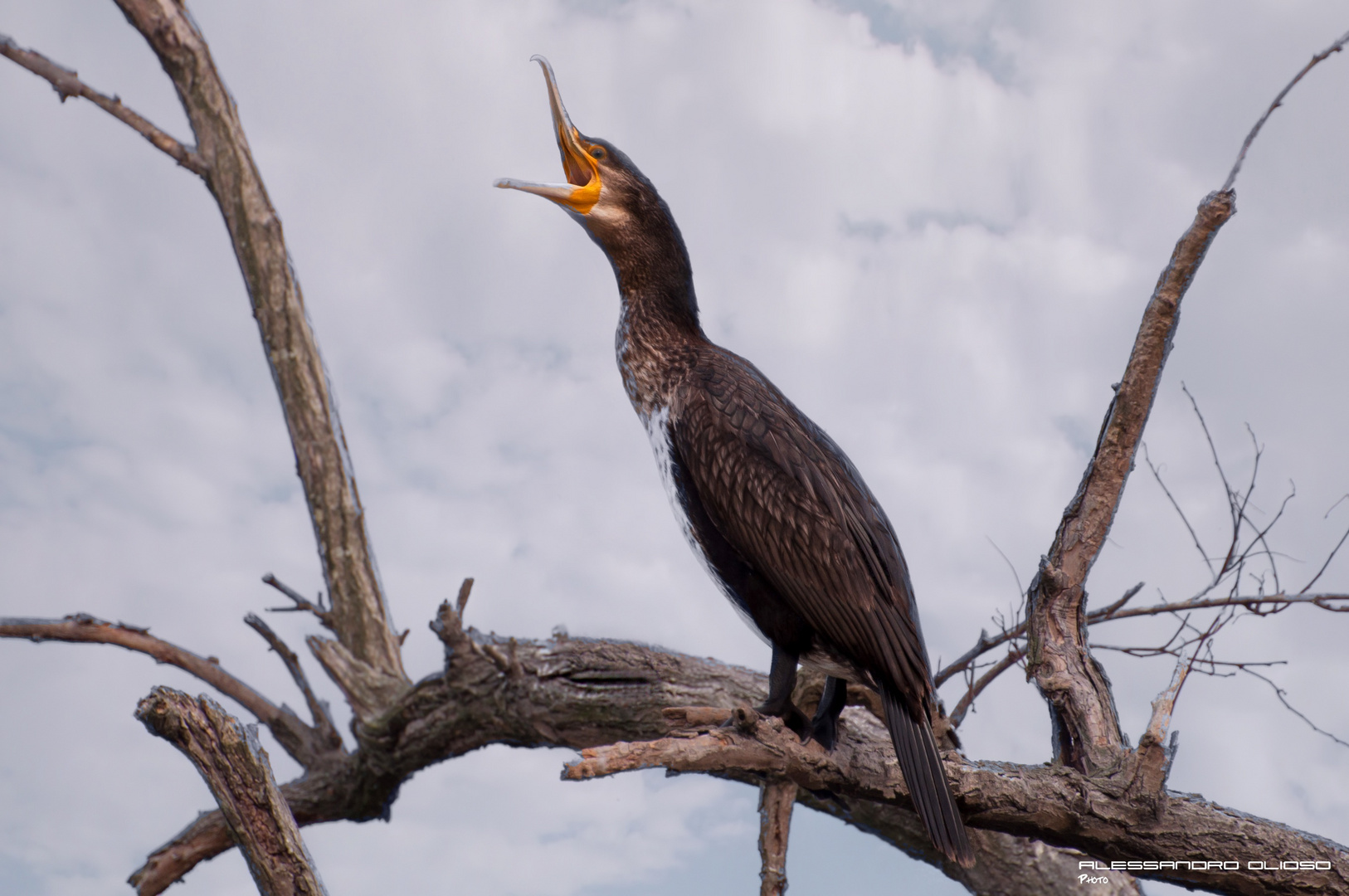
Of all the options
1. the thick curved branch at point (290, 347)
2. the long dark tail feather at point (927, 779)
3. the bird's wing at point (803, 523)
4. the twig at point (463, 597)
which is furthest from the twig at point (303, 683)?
the long dark tail feather at point (927, 779)

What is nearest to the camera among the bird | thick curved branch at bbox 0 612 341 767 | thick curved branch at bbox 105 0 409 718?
the bird

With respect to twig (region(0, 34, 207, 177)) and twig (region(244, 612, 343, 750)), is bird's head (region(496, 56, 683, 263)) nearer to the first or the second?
twig (region(244, 612, 343, 750))

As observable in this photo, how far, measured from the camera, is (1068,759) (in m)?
3.19

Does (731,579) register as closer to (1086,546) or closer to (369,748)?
(1086,546)

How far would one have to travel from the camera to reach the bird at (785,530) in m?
2.53

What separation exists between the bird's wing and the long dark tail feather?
0.05 m

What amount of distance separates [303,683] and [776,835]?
319 cm

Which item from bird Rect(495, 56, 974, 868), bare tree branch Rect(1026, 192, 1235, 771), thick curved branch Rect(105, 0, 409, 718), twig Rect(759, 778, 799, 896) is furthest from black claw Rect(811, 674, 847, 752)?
thick curved branch Rect(105, 0, 409, 718)

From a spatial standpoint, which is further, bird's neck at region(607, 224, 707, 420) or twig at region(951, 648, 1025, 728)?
twig at region(951, 648, 1025, 728)

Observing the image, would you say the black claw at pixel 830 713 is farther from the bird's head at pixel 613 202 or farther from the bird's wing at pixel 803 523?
the bird's head at pixel 613 202

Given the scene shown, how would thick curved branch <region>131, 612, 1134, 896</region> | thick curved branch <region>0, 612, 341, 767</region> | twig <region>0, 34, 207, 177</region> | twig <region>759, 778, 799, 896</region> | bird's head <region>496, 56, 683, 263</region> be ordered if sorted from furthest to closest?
twig <region>0, 34, 207, 177</region> < thick curved branch <region>0, 612, 341, 767</region> < thick curved branch <region>131, 612, 1134, 896</region> < bird's head <region>496, 56, 683, 263</region> < twig <region>759, 778, 799, 896</region>

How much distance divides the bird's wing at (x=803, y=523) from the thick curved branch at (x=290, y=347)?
10.8ft

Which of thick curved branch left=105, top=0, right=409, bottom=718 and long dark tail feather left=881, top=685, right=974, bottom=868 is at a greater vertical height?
thick curved branch left=105, top=0, right=409, bottom=718

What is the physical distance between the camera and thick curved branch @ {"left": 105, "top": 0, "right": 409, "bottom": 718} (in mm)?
5512
